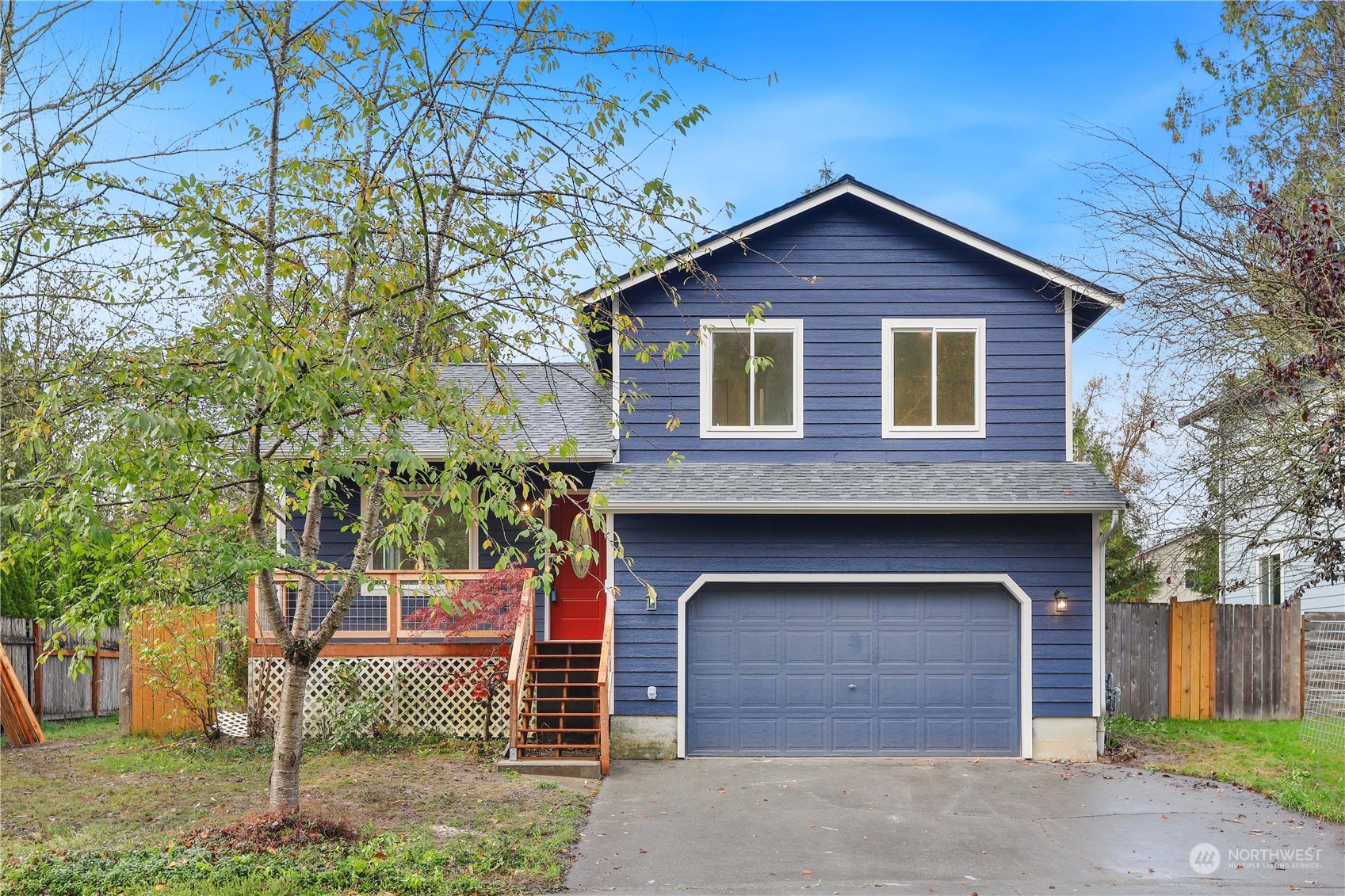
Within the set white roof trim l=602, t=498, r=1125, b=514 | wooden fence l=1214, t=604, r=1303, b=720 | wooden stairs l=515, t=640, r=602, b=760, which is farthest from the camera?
wooden fence l=1214, t=604, r=1303, b=720

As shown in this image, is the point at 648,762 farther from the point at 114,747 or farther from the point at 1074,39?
the point at 1074,39

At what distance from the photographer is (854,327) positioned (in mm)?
12656

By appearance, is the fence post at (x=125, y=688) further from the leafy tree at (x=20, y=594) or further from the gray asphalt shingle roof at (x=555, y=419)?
the gray asphalt shingle roof at (x=555, y=419)

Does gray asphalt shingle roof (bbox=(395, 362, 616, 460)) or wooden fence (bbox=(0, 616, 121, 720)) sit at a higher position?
gray asphalt shingle roof (bbox=(395, 362, 616, 460))

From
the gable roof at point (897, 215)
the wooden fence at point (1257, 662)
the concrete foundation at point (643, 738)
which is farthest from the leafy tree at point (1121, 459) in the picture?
the concrete foundation at point (643, 738)

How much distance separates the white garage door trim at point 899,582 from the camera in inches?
471

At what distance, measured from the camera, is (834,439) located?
12.6 meters

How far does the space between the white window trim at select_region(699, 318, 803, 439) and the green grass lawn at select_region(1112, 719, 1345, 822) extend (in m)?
5.40

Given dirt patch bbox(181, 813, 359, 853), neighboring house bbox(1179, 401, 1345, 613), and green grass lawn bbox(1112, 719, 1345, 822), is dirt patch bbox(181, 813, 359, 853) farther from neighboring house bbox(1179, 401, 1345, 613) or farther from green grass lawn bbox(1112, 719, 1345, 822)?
neighboring house bbox(1179, 401, 1345, 613)

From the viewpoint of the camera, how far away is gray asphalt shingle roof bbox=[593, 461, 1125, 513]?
37.9ft

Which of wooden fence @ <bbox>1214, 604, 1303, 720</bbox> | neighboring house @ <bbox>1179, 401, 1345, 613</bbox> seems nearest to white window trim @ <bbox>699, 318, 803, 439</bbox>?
neighboring house @ <bbox>1179, 401, 1345, 613</bbox>

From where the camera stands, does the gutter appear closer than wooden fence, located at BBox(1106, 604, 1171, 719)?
Yes

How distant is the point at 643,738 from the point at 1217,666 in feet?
27.1

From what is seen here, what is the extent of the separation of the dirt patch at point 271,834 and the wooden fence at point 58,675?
6463 millimetres
